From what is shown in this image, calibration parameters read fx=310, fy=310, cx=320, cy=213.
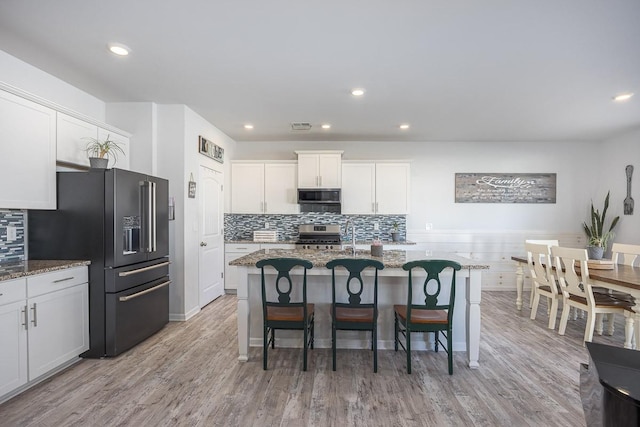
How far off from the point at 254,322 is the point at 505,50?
130 inches

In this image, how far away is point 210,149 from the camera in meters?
4.55

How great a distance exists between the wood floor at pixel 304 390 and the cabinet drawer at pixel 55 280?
29.3 inches

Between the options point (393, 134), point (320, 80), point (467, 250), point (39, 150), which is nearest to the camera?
point (39, 150)

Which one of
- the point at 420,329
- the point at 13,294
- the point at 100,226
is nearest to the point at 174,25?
the point at 100,226

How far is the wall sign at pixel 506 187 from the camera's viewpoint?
18.5ft

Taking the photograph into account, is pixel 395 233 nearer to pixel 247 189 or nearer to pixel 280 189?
pixel 280 189

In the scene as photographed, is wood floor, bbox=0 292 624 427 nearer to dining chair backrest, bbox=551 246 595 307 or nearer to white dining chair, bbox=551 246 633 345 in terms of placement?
white dining chair, bbox=551 246 633 345

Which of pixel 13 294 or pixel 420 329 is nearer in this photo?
pixel 13 294

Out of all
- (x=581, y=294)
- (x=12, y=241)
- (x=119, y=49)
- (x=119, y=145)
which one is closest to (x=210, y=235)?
(x=119, y=145)

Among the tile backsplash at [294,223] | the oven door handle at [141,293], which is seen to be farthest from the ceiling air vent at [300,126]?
the oven door handle at [141,293]

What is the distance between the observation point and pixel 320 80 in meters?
3.09

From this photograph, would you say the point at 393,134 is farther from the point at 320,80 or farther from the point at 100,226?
the point at 100,226

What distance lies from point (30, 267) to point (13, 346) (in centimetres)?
59

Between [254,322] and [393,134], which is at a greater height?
[393,134]
